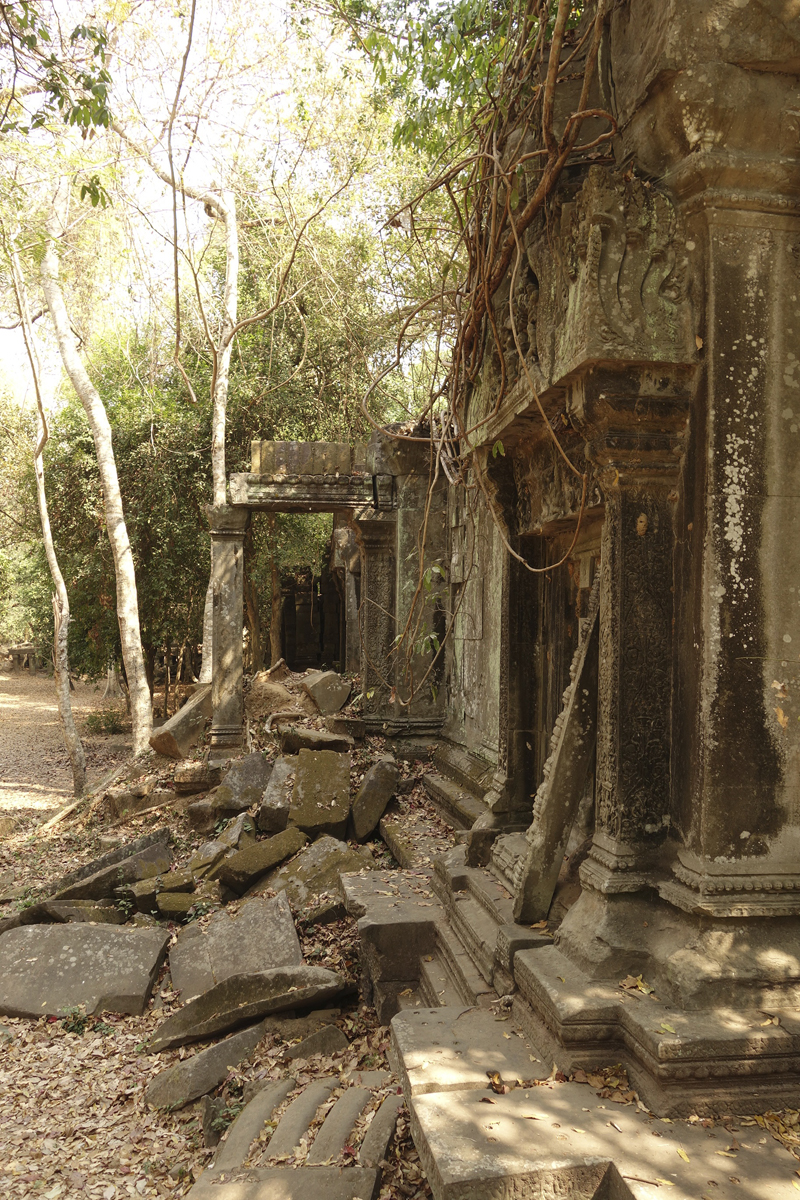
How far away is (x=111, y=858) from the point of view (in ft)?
25.4

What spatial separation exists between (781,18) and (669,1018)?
352 cm

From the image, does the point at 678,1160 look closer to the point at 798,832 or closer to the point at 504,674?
the point at 798,832

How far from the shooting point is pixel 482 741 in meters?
7.33

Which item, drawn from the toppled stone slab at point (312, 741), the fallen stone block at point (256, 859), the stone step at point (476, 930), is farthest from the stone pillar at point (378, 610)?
the stone step at point (476, 930)

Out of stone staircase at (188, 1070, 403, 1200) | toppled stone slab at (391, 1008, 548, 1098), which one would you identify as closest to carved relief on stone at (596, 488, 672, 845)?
toppled stone slab at (391, 1008, 548, 1098)

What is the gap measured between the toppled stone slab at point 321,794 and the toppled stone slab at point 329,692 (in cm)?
211

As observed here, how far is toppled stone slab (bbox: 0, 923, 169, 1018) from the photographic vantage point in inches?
211

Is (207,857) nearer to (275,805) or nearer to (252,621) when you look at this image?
(275,805)

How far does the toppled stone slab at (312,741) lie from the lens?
8688 millimetres

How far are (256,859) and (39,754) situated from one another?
11.5m

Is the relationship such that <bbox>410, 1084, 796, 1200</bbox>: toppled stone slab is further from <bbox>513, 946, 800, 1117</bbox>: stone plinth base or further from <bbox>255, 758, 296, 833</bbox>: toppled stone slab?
<bbox>255, 758, 296, 833</bbox>: toppled stone slab

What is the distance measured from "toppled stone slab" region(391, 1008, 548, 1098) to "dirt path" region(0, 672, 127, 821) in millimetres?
9405

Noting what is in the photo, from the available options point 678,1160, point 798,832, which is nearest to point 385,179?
point 798,832

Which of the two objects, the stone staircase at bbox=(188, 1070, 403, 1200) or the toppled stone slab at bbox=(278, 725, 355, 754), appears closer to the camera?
the stone staircase at bbox=(188, 1070, 403, 1200)
